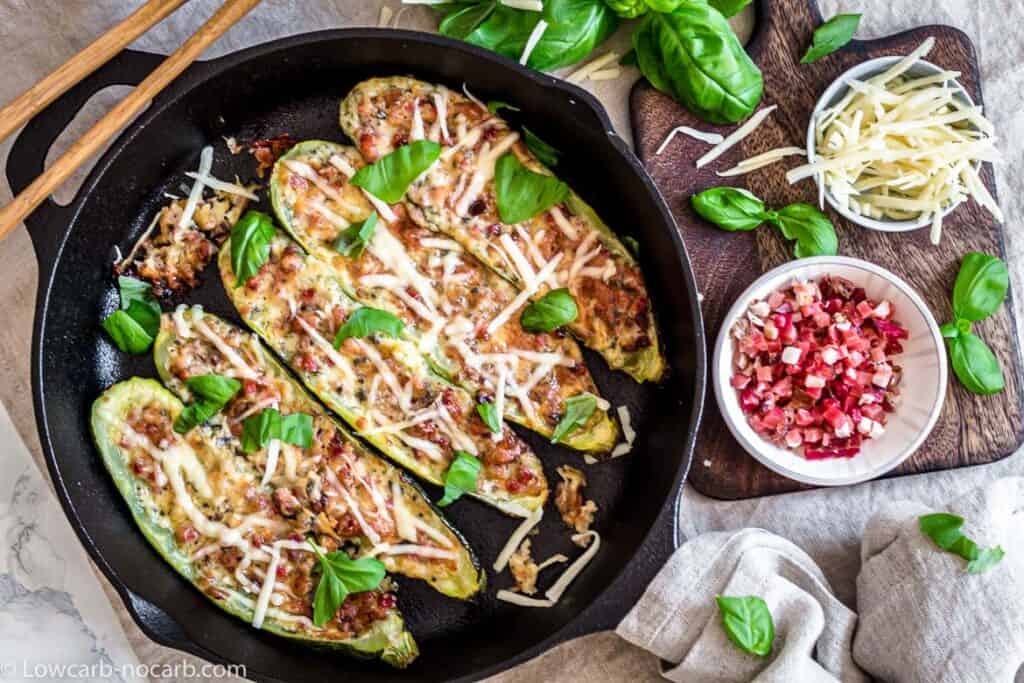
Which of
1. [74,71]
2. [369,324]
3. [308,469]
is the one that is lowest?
[308,469]

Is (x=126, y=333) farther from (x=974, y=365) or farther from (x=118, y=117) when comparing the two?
(x=974, y=365)

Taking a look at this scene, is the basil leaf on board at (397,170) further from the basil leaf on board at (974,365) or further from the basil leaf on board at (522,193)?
the basil leaf on board at (974,365)

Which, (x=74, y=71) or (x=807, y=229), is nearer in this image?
(x=74, y=71)

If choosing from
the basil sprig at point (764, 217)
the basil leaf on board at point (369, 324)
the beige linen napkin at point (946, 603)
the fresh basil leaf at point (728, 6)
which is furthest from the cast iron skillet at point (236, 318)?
the beige linen napkin at point (946, 603)

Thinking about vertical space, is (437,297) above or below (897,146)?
above

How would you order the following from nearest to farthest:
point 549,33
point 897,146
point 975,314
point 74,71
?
point 74,71, point 549,33, point 897,146, point 975,314

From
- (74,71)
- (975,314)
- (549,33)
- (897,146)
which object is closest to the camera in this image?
(74,71)

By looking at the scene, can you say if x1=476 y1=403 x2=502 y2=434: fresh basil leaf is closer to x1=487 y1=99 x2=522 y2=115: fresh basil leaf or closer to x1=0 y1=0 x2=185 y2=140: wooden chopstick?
x1=487 y1=99 x2=522 y2=115: fresh basil leaf

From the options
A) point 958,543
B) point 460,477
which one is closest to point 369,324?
point 460,477
